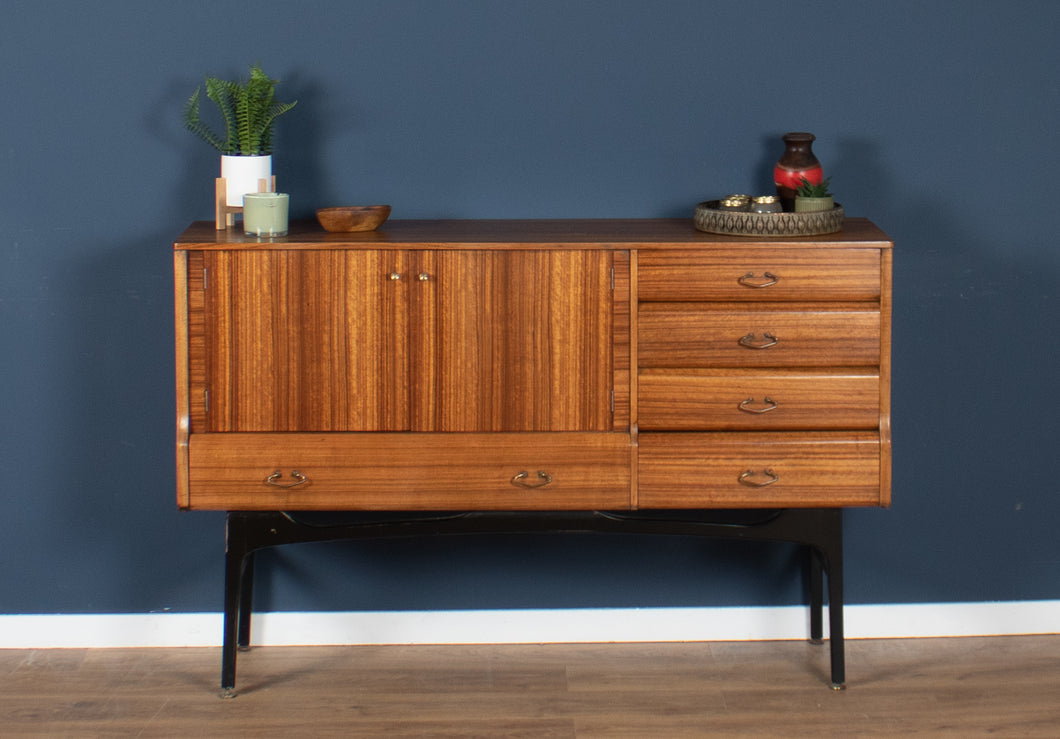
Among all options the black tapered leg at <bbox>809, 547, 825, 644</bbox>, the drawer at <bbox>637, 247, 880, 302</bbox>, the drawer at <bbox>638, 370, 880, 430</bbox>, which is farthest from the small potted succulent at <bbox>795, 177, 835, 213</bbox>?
the black tapered leg at <bbox>809, 547, 825, 644</bbox>

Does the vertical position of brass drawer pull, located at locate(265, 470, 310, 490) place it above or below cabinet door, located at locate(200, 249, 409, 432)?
below

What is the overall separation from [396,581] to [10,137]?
4.51 ft

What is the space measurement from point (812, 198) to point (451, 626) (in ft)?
4.39

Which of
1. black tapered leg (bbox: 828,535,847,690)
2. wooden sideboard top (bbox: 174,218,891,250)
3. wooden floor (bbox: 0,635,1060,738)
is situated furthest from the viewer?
black tapered leg (bbox: 828,535,847,690)

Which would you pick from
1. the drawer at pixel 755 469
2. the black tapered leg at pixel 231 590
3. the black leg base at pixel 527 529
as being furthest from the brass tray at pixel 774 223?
the black tapered leg at pixel 231 590

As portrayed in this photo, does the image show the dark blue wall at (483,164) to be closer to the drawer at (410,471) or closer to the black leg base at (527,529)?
the black leg base at (527,529)

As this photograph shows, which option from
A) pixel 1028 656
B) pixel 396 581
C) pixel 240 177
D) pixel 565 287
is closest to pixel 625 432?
pixel 565 287

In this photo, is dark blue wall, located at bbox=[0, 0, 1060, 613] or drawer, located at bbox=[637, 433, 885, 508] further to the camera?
dark blue wall, located at bbox=[0, 0, 1060, 613]

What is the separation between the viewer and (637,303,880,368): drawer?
2.71 m

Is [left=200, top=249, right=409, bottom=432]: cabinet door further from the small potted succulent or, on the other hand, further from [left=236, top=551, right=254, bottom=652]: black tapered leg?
the small potted succulent

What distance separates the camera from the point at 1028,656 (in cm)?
316

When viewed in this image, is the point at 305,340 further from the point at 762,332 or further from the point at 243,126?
the point at 762,332

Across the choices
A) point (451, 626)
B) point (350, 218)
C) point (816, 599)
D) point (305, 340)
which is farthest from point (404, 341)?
point (816, 599)

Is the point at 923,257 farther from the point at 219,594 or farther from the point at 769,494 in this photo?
the point at 219,594
